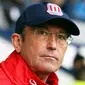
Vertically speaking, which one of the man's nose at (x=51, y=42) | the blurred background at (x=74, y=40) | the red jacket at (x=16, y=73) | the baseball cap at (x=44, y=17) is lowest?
the blurred background at (x=74, y=40)

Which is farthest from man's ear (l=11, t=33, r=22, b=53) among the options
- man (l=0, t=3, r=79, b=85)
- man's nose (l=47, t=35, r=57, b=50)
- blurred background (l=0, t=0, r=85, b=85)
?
blurred background (l=0, t=0, r=85, b=85)

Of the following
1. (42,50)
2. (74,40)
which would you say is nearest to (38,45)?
(42,50)

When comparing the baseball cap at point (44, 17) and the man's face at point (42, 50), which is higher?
the baseball cap at point (44, 17)

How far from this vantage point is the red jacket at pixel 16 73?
7.75ft

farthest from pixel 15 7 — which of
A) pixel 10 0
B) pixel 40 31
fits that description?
pixel 40 31

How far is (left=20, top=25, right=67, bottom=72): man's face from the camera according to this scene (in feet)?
8.00

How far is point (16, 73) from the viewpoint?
240 cm

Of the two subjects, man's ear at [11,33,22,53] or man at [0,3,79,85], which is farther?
man's ear at [11,33,22,53]

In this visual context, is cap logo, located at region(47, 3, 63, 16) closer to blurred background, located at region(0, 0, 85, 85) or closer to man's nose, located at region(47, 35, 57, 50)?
man's nose, located at region(47, 35, 57, 50)

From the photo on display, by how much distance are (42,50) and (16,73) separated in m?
0.20

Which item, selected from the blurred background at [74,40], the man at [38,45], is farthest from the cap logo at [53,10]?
the blurred background at [74,40]

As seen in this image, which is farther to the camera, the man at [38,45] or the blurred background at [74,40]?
the blurred background at [74,40]

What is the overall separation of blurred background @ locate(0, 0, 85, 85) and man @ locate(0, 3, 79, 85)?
2358 mm

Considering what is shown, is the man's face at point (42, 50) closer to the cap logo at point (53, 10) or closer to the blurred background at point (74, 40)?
the cap logo at point (53, 10)
